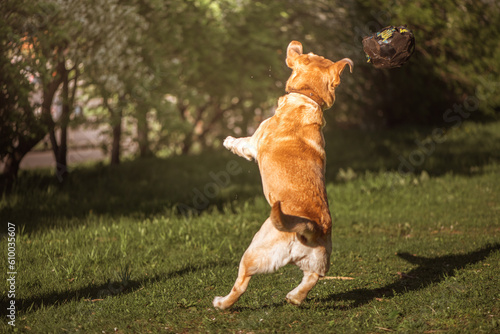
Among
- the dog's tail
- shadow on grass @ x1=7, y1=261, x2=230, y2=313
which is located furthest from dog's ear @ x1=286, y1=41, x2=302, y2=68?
shadow on grass @ x1=7, y1=261, x2=230, y2=313

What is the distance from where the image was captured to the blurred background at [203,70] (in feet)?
26.8

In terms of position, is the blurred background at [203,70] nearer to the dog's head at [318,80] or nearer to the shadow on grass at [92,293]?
the shadow on grass at [92,293]

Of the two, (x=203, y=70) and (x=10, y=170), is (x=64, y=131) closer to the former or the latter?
(x=10, y=170)

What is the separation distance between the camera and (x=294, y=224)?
371 centimetres

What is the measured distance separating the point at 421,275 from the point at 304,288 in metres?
1.83

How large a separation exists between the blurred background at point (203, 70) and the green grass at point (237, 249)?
1.17 metres

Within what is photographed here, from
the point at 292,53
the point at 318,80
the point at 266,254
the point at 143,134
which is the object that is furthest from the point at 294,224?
the point at 143,134

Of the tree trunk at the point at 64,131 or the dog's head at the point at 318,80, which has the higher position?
the dog's head at the point at 318,80

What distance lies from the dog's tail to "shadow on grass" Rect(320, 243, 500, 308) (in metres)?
1.15

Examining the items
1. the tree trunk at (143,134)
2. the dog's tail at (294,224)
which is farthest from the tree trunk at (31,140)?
the dog's tail at (294,224)

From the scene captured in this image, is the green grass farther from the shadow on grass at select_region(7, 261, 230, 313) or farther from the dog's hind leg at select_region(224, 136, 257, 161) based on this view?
the dog's hind leg at select_region(224, 136, 257, 161)

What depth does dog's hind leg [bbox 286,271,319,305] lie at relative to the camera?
13.1 feet

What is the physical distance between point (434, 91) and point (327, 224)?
30.4 ft

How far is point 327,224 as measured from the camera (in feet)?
13.0
